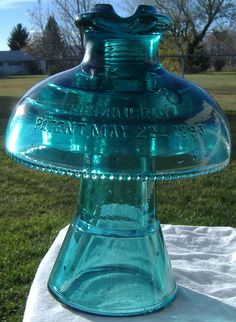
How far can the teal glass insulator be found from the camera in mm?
683

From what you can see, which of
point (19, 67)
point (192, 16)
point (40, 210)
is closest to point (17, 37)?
point (19, 67)

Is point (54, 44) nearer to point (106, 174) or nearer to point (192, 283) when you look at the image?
point (192, 283)

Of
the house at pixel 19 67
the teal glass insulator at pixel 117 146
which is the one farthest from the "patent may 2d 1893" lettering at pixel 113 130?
the house at pixel 19 67

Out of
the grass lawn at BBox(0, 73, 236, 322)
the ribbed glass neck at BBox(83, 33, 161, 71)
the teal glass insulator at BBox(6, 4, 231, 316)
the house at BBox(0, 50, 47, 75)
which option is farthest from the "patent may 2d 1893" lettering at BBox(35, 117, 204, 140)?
the house at BBox(0, 50, 47, 75)

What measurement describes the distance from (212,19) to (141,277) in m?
11.5

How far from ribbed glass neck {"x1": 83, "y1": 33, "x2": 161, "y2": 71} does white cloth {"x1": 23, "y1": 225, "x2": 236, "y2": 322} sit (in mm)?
359

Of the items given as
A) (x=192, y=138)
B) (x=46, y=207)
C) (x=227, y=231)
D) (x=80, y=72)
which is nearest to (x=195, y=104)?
(x=192, y=138)

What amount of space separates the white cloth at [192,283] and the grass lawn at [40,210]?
2.85ft

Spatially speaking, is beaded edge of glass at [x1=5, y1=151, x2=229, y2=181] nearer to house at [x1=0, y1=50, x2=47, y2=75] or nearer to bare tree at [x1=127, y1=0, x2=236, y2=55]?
bare tree at [x1=127, y1=0, x2=236, y2=55]

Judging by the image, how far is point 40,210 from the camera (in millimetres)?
2885

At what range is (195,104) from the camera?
2.46ft

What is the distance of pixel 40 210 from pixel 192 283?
2058 millimetres

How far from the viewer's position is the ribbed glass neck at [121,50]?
737mm

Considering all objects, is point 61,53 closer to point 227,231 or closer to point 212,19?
point 212,19
